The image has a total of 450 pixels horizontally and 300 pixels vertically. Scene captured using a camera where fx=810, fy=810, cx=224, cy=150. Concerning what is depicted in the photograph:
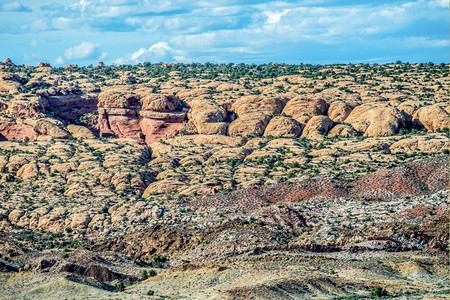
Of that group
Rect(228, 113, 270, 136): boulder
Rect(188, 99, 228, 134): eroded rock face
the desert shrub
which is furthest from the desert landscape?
the desert shrub

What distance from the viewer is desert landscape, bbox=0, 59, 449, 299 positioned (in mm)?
68125

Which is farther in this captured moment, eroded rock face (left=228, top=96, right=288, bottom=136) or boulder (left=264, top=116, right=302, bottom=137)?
eroded rock face (left=228, top=96, right=288, bottom=136)

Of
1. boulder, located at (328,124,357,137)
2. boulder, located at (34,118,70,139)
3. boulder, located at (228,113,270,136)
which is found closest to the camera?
boulder, located at (328,124,357,137)

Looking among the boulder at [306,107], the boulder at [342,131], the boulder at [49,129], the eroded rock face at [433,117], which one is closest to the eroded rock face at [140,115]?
the boulder at [49,129]

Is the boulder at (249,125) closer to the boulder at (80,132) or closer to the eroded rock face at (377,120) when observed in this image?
the eroded rock face at (377,120)

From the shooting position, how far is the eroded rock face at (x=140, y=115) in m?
116

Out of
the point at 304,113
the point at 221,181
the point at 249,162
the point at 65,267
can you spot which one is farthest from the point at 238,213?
the point at 304,113

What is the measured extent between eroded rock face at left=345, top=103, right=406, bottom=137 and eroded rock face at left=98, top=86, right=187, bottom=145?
2479 centimetres

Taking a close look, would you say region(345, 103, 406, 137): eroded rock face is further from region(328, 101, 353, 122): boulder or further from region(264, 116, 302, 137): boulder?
region(264, 116, 302, 137): boulder

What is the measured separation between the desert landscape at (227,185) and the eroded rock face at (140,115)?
21cm

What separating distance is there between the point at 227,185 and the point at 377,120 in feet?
86.7

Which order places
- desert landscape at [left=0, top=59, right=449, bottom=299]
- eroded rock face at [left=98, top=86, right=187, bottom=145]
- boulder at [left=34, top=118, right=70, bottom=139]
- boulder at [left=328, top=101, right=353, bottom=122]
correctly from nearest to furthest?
1. desert landscape at [left=0, top=59, right=449, bottom=299]
2. boulder at [left=34, top=118, right=70, bottom=139]
3. boulder at [left=328, top=101, right=353, bottom=122]
4. eroded rock face at [left=98, top=86, right=187, bottom=145]

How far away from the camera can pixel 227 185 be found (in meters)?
94.4

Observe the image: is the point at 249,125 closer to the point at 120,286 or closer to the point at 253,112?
the point at 253,112
